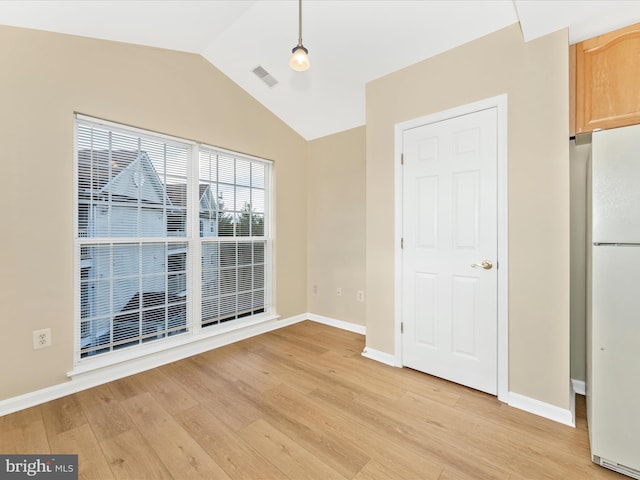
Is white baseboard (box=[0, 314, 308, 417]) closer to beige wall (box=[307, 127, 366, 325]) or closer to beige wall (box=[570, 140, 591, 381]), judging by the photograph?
beige wall (box=[307, 127, 366, 325])

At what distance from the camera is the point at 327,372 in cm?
255

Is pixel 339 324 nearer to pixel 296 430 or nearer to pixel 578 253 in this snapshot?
pixel 296 430

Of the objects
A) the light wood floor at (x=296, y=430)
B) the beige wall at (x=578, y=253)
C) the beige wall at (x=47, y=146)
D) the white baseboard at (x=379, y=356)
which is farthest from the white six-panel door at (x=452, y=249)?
the beige wall at (x=47, y=146)

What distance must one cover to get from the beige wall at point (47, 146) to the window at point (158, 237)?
0.13 m

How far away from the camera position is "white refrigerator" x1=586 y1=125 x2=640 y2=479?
4.71 ft

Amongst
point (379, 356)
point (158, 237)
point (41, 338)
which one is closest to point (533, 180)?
point (379, 356)

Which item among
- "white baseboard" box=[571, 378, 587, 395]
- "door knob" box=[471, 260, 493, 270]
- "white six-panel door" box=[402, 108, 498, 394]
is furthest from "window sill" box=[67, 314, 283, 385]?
"white baseboard" box=[571, 378, 587, 395]

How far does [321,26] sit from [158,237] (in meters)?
2.37

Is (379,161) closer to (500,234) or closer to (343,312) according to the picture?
(500,234)

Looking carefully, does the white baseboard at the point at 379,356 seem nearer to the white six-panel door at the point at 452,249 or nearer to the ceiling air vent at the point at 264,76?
the white six-panel door at the point at 452,249

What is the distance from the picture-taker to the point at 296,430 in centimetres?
180

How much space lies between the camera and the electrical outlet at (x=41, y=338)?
6.82 feet

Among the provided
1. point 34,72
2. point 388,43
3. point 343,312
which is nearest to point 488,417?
point 343,312

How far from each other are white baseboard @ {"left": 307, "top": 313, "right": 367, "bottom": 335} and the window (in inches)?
34.5
